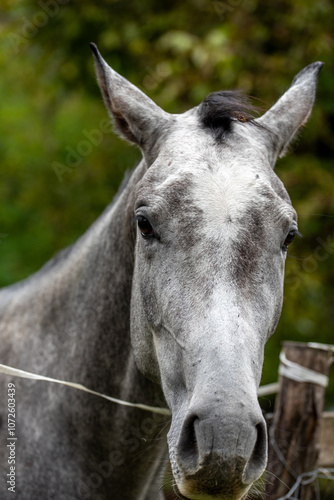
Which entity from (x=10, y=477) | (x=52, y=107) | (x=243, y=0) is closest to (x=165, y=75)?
(x=243, y=0)

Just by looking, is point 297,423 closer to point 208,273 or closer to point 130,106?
point 208,273

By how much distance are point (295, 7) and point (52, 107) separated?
15.9 ft

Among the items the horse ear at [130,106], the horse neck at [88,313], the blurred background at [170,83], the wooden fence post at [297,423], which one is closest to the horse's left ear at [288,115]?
the horse ear at [130,106]

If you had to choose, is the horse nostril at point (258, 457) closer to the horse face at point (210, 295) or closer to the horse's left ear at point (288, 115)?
the horse face at point (210, 295)

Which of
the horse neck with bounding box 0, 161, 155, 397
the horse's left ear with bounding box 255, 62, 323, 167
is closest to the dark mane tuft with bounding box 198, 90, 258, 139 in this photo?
the horse's left ear with bounding box 255, 62, 323, 167

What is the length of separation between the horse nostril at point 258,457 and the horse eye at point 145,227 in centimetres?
96

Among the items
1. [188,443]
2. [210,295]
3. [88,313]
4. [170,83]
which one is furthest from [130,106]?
[170,83]

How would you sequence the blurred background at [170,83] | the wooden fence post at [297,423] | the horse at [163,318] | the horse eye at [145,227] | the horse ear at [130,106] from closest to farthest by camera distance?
the horse at [163,318] → the horse eye at [145,227] → the horse ear at [130,106] → the wooden fence post at [297,423] → the blurred background at [170,83]

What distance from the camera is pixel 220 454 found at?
1976 mm

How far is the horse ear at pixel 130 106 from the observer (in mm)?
3018

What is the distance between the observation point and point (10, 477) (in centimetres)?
301

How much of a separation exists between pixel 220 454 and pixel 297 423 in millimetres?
1891

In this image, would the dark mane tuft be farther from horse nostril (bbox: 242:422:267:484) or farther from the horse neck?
horse nostril (bbox: 242:422:267:484)

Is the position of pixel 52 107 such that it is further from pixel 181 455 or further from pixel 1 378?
pixel 181 455
